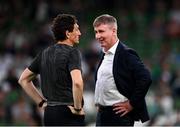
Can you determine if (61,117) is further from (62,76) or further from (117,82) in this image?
(117,82)

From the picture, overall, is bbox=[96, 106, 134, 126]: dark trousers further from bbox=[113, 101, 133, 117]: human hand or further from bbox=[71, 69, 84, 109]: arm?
bbox=[71, 69, 84, 109]: arm

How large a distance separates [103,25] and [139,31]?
1091 cm

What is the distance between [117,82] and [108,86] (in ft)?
0.37

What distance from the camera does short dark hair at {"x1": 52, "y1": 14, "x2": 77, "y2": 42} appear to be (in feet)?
25.0

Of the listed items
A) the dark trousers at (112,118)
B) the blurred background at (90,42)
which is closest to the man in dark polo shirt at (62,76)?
the dark trousers at (112,118)

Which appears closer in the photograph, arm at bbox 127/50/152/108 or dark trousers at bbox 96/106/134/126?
arm at bbox 127/50/152/108

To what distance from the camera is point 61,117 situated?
7.62m

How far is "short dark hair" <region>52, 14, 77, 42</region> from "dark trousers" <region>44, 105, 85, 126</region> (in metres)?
0.74

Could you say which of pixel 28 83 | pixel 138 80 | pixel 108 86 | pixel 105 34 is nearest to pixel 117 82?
pixel 108 86

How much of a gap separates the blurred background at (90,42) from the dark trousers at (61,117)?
6048 mm

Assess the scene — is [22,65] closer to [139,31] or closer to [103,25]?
[139,31]

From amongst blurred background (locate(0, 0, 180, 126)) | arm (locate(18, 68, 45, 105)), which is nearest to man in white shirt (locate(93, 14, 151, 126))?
arm (locate(18, 68, 45, 105))

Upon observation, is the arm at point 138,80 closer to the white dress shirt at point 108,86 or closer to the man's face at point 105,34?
the white dress shirt at point 108,86

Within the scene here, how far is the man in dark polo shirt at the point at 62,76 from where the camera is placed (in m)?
7.53
